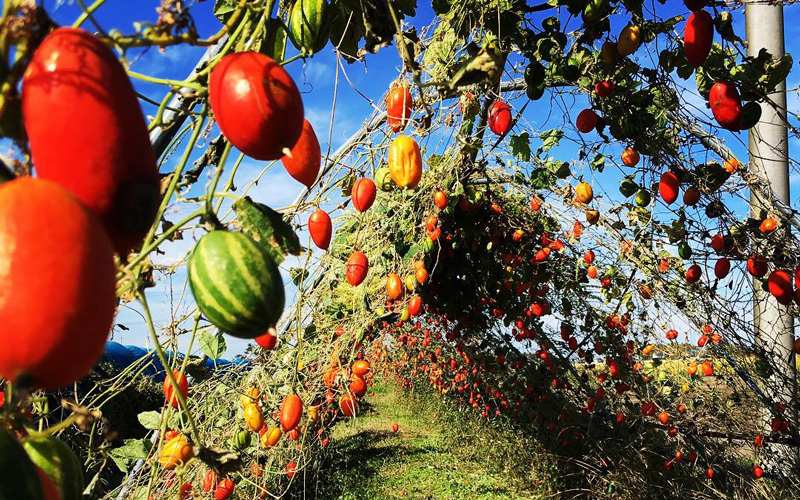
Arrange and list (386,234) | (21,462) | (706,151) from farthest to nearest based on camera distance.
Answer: (386,234), (706,151), (21,462)

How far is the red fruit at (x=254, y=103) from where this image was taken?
546 millimetres

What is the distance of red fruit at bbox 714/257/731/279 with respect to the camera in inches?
106

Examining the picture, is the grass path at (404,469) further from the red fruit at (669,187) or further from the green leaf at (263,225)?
the green leaf at (263,225)

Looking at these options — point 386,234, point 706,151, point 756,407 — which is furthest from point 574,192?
point 756,407

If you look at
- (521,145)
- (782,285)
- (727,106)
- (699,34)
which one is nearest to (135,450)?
(521,145)

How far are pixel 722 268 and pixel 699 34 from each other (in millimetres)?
1719

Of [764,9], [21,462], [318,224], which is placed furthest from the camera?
[764,9]

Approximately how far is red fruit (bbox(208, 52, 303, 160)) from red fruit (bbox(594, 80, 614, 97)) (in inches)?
83.6

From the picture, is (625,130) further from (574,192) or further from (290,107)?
(290,107)

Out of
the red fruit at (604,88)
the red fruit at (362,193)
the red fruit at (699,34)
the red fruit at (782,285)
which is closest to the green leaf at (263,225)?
the red fruit at (362,193)

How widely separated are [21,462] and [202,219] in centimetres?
34

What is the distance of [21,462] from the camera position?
1.04 feet

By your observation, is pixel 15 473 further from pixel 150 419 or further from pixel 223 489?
pixel 223 489

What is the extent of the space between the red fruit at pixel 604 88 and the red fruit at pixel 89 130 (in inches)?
91.5
